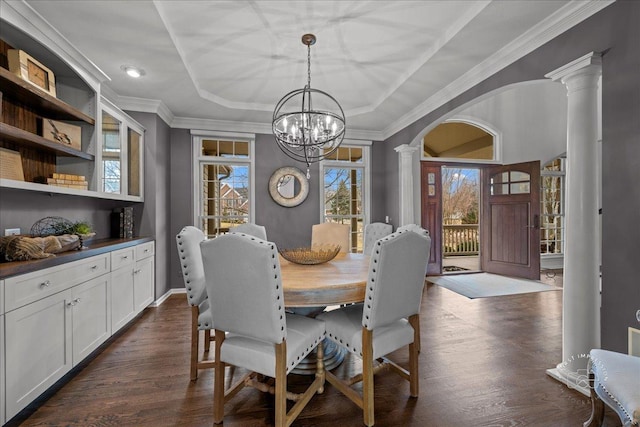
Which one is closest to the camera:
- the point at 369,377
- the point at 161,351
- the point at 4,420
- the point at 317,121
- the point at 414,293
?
the point at 4,420

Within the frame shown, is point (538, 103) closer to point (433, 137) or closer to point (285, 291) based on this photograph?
point (433, 137)

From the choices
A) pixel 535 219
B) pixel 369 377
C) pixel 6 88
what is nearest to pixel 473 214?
pixel 535 219

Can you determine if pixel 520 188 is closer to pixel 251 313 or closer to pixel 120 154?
pixel 251 313

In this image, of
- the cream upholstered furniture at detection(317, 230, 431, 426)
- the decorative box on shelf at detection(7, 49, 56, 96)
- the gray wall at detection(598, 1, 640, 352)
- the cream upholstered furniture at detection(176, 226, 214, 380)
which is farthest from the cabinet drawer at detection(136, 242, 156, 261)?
the gray wall at detection(598, 1, 640, 352)

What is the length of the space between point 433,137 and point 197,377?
5823mm

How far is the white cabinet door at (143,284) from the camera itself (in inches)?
125

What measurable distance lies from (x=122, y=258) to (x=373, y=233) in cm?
262

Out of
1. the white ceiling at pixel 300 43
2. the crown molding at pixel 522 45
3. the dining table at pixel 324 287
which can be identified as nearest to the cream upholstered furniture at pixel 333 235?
the dining table at pixel 324 287

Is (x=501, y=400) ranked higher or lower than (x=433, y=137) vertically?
lower

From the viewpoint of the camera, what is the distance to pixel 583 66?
2.00 meters

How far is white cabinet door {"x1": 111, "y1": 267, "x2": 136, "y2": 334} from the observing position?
269 centimetres

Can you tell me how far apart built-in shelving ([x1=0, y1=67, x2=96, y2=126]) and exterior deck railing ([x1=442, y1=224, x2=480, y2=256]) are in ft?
26.9

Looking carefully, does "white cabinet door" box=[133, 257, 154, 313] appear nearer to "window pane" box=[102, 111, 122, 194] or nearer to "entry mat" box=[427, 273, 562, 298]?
"window pane" box=[102, 111, 122, 194]

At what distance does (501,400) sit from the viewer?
1900mm
